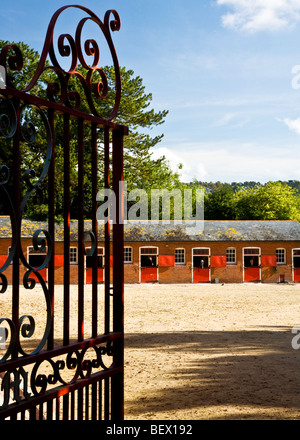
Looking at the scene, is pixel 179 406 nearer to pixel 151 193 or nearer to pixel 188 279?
pixel 188 279

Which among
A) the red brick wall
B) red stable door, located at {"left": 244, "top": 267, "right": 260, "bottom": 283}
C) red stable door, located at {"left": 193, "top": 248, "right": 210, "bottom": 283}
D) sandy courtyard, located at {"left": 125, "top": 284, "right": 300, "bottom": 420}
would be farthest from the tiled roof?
sandy courtyard, located at {"left": 125, "top": 284, "right": 300, "bottom": 420}

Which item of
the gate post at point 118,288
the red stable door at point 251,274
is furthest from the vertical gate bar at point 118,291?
the red stable door at point 251,274

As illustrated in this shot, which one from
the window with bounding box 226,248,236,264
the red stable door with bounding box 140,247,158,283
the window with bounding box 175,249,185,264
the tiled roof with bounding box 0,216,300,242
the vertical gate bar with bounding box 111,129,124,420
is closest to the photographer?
the vertical gate bar with bounding box 111,129,124,420

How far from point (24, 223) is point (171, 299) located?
1299 cm

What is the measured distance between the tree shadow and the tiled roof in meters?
17.6

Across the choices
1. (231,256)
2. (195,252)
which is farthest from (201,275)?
(231,256)

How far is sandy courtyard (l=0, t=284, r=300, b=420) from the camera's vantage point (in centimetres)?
673

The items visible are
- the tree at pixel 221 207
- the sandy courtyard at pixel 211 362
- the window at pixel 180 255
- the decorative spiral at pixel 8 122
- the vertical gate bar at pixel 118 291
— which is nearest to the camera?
the decorative spiral at pixel 8 122

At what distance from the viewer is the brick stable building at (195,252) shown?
98.4 ft

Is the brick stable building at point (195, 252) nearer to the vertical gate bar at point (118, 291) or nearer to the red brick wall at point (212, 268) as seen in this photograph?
the red brick wall at point (212, 268)

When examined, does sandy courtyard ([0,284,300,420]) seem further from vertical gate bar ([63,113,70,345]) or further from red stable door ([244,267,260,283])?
red stable door ([244,267,260,283])

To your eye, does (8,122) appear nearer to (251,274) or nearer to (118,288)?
(118,288)

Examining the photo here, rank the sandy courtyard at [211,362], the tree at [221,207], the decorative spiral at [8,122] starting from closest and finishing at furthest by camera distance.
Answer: the decorative spiral at [8,122], the sandy courtyard at [211,362], the tree at [221,207]

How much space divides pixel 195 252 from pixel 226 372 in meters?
22.2
